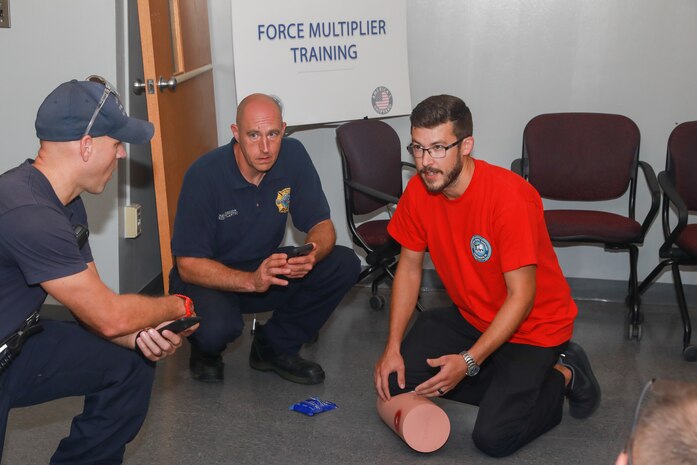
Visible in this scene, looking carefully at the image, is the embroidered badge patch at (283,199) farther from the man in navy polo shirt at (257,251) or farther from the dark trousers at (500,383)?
the dark trousers at (500,383)

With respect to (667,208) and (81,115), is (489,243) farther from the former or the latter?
(667,208)

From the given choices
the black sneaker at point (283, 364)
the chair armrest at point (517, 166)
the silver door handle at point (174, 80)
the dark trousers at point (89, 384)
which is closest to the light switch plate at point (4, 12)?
the silver door handle at point (174, 80)

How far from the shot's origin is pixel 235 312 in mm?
3410

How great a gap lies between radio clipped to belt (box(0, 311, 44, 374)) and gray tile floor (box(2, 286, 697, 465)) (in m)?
0.77

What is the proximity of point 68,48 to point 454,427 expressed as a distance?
2.42 metres

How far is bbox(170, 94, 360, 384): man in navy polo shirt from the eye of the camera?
3352mm

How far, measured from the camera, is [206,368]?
3547 millimetres

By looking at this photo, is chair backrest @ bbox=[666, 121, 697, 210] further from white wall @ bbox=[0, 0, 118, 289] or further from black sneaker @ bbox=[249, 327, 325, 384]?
white wall @ bbox=[0, 0, 118, 289]

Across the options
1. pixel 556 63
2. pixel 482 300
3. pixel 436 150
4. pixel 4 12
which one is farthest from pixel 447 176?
pixel 4 12

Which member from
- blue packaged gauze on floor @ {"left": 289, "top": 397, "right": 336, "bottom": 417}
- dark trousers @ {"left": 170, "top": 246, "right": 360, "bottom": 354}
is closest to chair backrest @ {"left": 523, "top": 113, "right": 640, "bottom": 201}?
dark trousers @ {"left": 170, "top": 246, "right": 360, "bottom": 354}

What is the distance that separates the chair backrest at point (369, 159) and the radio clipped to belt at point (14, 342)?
225cm

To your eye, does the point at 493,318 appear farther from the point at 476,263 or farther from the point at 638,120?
the point at 638,120

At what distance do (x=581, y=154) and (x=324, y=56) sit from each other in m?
1.41

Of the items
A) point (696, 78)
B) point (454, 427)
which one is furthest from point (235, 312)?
point (696, 78)
